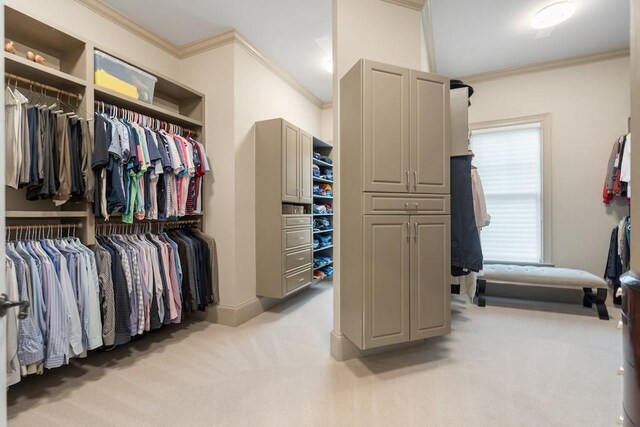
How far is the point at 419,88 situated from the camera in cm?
191

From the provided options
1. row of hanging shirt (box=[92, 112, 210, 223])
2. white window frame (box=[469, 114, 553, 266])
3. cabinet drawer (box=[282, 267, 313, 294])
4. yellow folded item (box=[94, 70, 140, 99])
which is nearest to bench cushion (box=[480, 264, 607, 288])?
white window frame (box=[469, 114, 553, 266])

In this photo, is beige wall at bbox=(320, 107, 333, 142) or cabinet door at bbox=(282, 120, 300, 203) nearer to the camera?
cabinet door at bbox=(282, 120, 300, 203)

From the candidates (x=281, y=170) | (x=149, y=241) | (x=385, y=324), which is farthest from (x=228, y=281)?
(x=385, y=324)

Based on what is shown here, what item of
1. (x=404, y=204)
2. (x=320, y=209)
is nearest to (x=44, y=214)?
(x=404, y=204)

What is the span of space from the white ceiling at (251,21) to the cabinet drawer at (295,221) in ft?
5.96

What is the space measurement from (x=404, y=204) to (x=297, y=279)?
5.81 feet

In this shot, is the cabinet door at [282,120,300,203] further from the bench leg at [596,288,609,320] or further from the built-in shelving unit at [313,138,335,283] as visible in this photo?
the bench leg at [596,288,609,320]

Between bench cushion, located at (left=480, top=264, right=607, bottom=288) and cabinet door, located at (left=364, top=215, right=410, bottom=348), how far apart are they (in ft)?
6.07

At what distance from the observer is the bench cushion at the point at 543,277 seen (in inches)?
113

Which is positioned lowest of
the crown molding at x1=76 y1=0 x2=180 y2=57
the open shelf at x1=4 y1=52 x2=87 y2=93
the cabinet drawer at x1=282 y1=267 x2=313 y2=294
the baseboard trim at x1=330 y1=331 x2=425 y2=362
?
the baseboard trim at x1=330 y1=331 x2=425 y2=362

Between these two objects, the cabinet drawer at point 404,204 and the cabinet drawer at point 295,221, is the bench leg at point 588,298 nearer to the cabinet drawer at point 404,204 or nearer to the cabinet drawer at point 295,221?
the cabinet drawer at point 404,204

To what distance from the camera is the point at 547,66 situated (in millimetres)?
3461

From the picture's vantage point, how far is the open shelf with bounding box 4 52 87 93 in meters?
1.63

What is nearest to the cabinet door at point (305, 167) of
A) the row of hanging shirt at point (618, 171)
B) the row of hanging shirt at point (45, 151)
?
the row of hanging shirt at point (45, 151)
